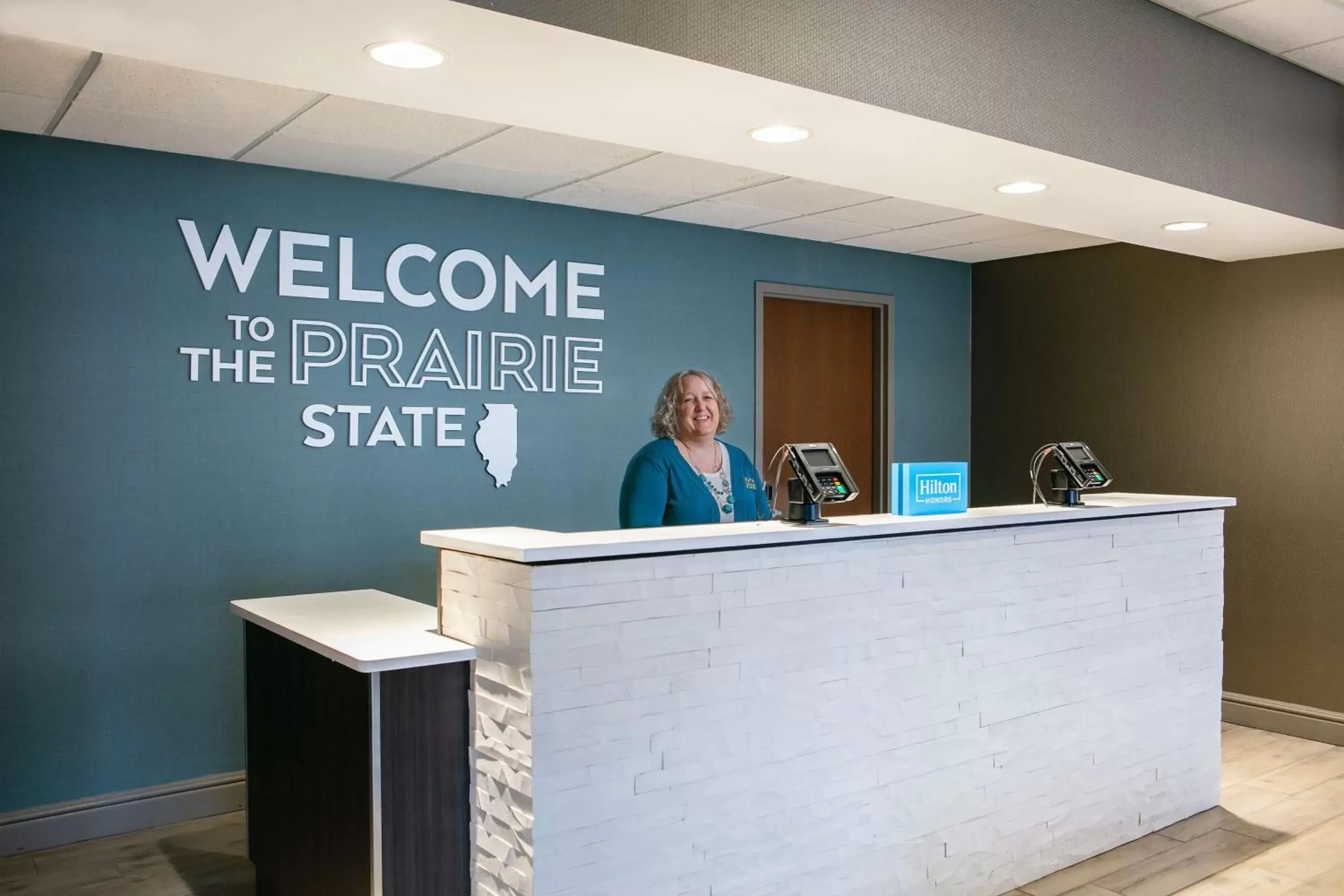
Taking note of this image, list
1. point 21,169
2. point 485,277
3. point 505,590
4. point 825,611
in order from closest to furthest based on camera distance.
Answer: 1. point 505,590
2. point 825,611
3. point 21,169
4. point 485,277

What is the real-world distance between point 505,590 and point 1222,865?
2.55 m

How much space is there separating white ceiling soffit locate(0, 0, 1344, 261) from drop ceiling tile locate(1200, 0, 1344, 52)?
0.54 m

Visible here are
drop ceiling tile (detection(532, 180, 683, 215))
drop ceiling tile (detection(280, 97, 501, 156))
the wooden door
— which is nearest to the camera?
drop ceiling tile (detection(280, 97, 501, 156))

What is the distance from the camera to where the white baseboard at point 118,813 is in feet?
12.0

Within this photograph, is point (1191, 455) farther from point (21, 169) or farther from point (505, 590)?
point (21, 169)

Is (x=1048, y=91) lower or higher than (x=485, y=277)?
higher

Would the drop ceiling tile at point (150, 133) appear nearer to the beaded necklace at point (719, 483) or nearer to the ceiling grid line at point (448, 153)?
the ceiling grid line at point (448, 153)

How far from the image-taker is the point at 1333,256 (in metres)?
4.74

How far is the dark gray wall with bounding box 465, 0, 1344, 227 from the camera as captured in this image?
2.40 meters

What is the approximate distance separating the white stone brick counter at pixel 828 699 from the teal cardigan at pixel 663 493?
0.61 m

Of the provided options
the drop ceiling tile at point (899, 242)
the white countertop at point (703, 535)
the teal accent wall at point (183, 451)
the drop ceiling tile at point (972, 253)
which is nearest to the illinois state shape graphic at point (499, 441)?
the teal accent wall at point (183, 451)

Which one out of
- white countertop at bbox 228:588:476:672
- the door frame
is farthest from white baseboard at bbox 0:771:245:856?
the door frame

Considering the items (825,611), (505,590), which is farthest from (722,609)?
(505,590)

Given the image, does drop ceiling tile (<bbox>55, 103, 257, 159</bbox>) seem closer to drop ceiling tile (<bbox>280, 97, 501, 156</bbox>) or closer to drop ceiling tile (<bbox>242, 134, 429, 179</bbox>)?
drop ceiling tile (<bbox>242, 134, 429, 179</bbox>)
